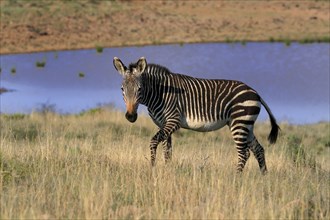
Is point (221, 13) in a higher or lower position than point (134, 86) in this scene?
higher

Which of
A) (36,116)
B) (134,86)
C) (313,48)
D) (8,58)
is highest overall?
(313,48)

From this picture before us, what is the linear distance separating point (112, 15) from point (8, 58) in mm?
15667

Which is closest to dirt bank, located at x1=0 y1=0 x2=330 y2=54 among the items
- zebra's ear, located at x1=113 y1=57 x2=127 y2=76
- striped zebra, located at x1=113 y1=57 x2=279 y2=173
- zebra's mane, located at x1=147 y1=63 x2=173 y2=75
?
zebra's mane, located at x1=147 y1=63 x2=173 y2=75

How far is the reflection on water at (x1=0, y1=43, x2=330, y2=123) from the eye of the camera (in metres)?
28.6

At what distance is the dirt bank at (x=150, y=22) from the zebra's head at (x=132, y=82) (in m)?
38.8

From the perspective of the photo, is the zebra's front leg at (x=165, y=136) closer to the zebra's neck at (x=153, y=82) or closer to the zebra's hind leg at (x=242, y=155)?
the zebra's neck at (x=153, y=82)

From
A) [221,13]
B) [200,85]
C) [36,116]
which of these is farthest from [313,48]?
[200,85]

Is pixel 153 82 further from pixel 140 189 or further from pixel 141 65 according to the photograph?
pixel 140 189

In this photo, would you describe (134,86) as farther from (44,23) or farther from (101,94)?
(44,23)

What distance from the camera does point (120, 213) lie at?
686 cm

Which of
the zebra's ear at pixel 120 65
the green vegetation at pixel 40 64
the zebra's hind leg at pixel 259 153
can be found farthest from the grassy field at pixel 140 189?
the green vegetation at pixel 40 64

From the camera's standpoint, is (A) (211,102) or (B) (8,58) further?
(B) (8,58)

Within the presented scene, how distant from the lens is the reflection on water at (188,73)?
93.8ft

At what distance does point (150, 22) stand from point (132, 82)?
48829 mm
